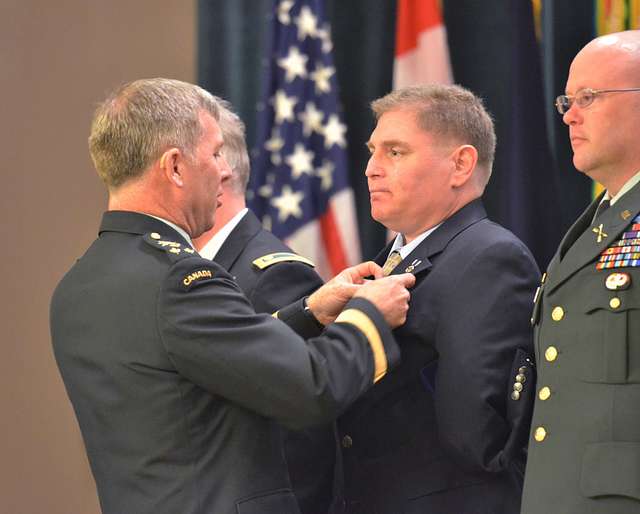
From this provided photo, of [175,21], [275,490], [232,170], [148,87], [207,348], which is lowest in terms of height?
[275,490]

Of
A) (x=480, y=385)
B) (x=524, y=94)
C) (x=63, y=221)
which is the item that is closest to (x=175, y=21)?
(x=63, y=221)

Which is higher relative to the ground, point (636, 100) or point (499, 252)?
point (636, 100)

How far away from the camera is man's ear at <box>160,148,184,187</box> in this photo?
2.24 metres

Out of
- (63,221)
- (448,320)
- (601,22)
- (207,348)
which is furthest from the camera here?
(63,221)

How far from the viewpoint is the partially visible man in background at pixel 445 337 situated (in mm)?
2309

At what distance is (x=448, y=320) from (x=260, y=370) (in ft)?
1.69

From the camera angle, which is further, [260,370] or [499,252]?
[499,252]

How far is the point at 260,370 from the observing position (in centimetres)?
206

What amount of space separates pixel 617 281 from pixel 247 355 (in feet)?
2.40

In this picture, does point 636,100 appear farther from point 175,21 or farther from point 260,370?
point 175,21

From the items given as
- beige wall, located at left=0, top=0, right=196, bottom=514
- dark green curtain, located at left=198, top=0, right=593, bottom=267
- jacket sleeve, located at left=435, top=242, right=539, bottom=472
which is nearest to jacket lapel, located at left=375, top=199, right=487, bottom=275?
jacket sleeve, located at left=435, top=242, right=539, bottom=472

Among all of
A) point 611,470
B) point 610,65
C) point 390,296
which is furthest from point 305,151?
point 611,470

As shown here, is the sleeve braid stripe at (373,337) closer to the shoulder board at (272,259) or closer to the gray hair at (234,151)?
the shoulder board at (272,259)

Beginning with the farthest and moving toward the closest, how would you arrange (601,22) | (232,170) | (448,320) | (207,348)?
1. (601,22)
2. (232,170)
3. (448,320)
4. (207,348)
